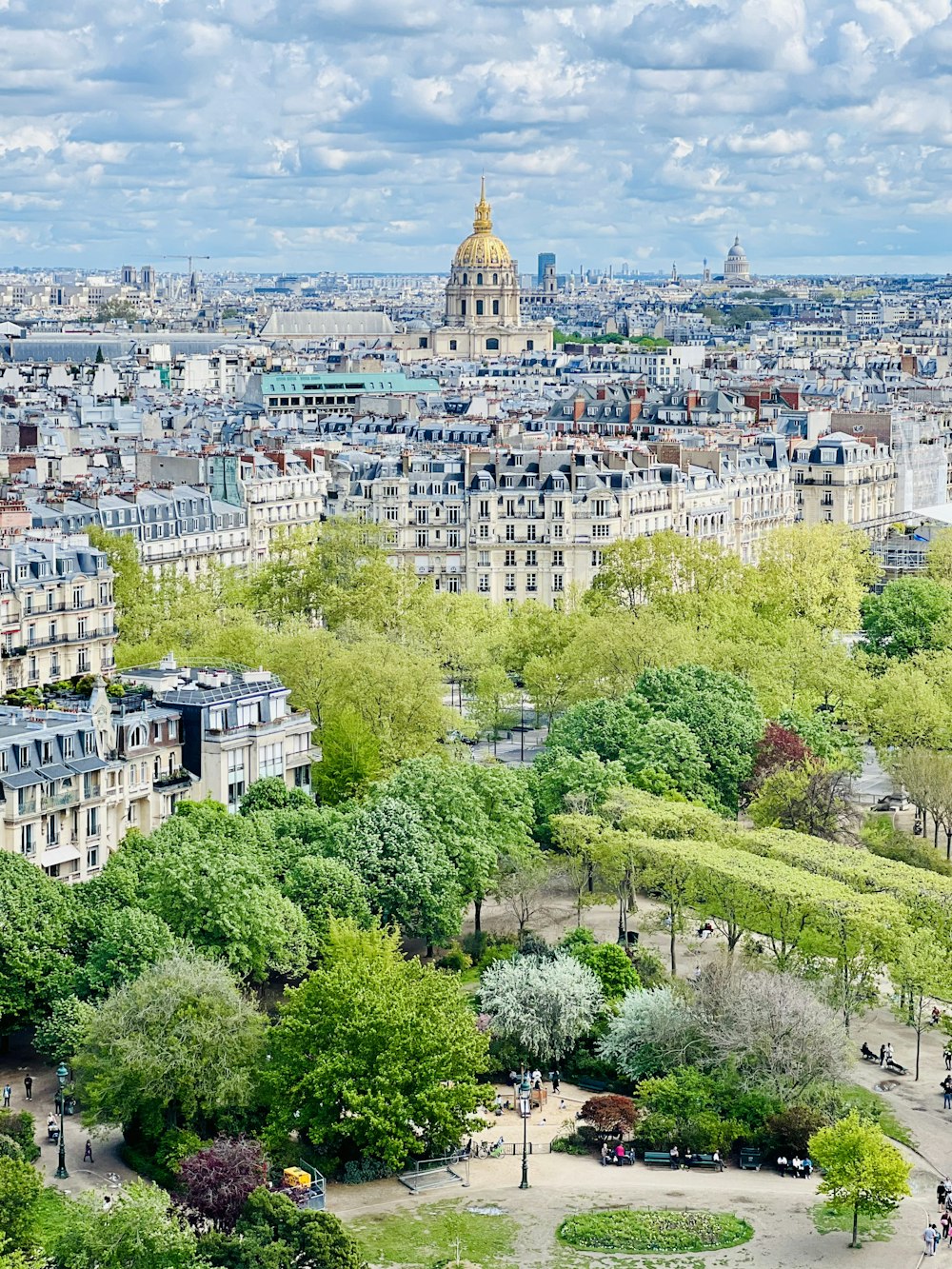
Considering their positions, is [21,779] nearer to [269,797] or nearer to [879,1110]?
[269,797]

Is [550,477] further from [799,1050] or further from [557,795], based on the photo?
[799,1050]

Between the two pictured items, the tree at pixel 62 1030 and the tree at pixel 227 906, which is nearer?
the tree at pixel 62 1030

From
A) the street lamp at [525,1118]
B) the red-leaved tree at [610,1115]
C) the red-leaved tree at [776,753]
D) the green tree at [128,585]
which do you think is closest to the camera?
the street lamp at [525,1118]

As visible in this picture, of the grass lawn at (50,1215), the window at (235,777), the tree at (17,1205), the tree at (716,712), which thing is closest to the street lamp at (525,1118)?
the grass lawn at (50,1215)

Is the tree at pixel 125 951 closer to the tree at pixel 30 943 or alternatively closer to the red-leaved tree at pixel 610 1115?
the tree at pixel 30 943

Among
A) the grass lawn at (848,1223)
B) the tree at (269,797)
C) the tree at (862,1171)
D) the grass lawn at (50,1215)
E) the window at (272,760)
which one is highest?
the window at (272,760)

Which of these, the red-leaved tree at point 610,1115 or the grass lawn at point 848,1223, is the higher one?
the red-leaved tree at point 610,1115

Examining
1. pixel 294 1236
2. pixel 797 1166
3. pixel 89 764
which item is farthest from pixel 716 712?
pixel 294 1236
